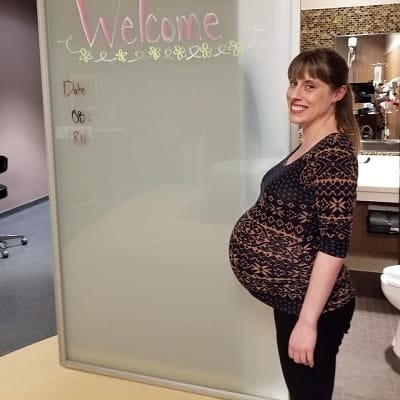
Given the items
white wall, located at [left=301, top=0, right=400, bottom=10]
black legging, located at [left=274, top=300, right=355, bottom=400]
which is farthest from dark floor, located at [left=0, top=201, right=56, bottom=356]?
white wall, located at [left=301, top=0, right=400, bottom=10]

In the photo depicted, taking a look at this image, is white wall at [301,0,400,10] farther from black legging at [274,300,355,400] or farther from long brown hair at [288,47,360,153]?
black legging at [274,300,355,400]

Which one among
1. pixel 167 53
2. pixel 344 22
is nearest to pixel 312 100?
pixel 167 53

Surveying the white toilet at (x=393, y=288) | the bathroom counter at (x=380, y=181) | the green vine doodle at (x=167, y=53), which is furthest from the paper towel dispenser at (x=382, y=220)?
the green vine doodle at (x=167, y=53)

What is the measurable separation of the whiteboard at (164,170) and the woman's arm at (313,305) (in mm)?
693

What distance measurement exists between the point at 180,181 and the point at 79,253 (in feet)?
1.89

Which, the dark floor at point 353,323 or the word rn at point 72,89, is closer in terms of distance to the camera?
the word rn at point 72,89

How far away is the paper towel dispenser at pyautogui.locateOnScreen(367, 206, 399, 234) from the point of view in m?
2.63

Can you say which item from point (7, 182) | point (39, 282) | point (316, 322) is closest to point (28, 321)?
point (39, 282)

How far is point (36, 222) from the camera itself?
4887 millimetres

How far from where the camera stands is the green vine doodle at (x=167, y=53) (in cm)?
177

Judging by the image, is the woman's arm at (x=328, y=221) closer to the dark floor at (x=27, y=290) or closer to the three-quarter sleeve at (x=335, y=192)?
the three-quarter sleeve at (x=335, y=192)

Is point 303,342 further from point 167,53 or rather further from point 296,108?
point 167,53

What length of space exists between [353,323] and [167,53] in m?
1.67

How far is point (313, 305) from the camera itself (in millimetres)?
1194
